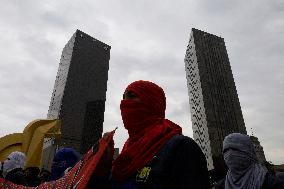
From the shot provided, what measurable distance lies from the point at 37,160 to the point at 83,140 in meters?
66.6

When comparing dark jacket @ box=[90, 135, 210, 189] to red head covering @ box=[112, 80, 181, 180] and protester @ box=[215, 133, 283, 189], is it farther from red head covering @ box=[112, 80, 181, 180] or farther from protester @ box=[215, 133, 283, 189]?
protester @ box=[215, 133, 283, 189]

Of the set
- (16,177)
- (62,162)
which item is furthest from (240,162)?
(16,177)

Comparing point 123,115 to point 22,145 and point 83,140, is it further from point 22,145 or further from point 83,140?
point 83,140

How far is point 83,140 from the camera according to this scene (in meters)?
72.1

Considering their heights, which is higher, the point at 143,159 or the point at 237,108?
the point at 237,108

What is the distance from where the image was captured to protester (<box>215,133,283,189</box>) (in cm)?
247

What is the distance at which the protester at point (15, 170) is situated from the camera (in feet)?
12.1

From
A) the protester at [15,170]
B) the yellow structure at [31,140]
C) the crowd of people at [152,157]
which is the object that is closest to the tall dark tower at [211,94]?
the yellow structure at [31,140]

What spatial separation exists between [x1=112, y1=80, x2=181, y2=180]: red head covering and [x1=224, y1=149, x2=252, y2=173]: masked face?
→ 999mm

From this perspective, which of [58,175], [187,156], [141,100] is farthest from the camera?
[58,175]

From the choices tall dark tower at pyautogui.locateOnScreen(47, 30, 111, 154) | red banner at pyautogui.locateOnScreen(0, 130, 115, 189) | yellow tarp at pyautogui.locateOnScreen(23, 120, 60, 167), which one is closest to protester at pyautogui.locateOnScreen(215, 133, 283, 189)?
red banner at pyautogui.locateOnScreen(0, 130, 115, 189)

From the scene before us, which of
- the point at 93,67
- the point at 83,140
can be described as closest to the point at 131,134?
the point at 83,140

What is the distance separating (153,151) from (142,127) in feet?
0.74

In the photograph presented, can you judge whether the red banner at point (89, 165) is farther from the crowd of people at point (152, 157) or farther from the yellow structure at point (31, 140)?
the yellow structure at point (31, 140)
